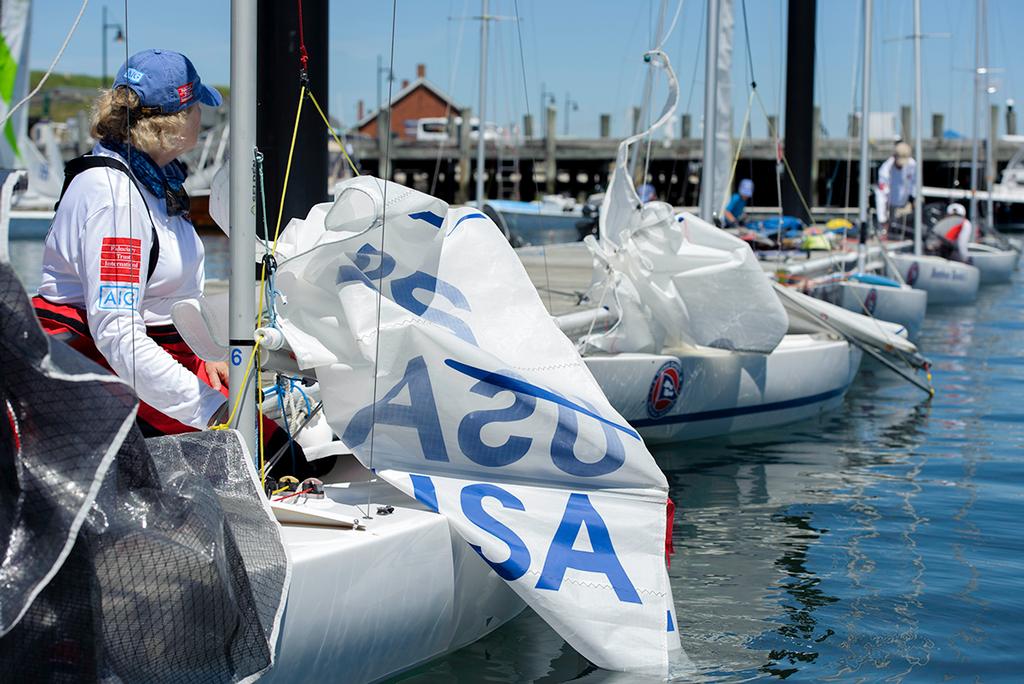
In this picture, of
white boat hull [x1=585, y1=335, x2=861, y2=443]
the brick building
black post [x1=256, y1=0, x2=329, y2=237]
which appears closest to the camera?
white boat hull [x1=585, y1=335, x2=861, y2=443]

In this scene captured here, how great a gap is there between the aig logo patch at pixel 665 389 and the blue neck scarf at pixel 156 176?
404 cm

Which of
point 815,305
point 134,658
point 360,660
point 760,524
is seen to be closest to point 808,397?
point 815,305

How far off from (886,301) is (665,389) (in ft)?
19.7

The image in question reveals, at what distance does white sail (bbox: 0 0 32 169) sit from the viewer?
2664 mm

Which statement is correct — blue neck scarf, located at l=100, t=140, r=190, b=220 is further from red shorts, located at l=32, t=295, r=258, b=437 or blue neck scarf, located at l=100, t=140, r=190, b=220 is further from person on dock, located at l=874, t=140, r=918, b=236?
person on dock, located at l=874, t=140, r=918, b=236

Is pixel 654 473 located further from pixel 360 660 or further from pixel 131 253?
pixel 131 253

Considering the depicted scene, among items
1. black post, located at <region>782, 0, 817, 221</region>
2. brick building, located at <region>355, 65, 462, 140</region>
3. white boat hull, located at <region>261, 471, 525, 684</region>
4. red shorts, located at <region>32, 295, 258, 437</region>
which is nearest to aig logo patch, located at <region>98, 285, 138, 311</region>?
red shorts, located at <region>32, 295, 258, 437</region>

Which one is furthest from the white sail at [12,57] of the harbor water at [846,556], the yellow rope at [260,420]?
the harbor water at [846,556]

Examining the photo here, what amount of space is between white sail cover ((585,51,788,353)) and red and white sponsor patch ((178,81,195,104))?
384cm

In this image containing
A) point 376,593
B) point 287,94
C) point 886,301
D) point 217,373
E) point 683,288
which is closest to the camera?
point 376,593

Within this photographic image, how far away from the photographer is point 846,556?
5.23 metres

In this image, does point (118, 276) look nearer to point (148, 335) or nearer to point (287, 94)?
point (148, 335)

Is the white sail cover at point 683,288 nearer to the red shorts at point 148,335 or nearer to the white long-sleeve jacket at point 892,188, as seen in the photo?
the red shorts at point 148,335

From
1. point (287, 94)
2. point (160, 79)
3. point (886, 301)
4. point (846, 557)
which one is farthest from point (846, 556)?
point (886, 301)
